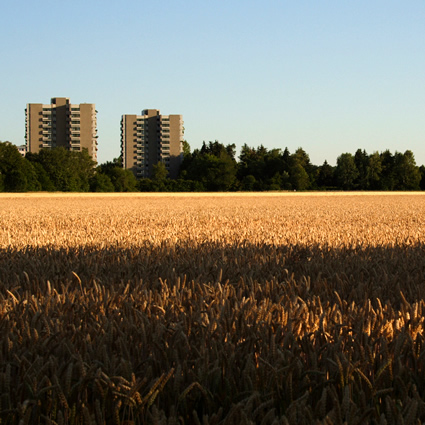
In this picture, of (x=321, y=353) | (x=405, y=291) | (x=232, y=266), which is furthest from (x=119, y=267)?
(x=321, y=353)

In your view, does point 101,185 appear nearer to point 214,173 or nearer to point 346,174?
point 214,173

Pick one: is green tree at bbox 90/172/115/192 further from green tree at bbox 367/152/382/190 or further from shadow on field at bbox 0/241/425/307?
shadow on field at bbox 0/241/425/307

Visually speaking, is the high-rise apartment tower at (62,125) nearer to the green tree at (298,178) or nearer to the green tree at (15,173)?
the green tree at (298,178)

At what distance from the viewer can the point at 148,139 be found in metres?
180

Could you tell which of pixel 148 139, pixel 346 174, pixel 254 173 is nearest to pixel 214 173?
pixel 254 173

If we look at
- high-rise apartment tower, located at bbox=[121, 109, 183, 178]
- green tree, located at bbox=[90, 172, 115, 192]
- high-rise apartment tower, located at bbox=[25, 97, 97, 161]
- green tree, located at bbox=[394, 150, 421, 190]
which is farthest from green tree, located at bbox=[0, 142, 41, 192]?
high-rise apartment tower, located at bbox=[121, 109, 183, 178]

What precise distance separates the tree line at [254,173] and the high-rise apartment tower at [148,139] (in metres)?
54.8

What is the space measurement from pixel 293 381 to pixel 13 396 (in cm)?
89

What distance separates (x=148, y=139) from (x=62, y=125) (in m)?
27.7

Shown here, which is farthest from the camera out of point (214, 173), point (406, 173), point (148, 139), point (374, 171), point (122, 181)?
point (148, 139)

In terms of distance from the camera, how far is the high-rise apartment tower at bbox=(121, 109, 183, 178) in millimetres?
174750

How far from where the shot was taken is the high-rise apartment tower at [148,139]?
175 meters

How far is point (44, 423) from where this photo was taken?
5.44 ft

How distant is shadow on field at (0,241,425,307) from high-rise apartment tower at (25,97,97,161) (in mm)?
161375
